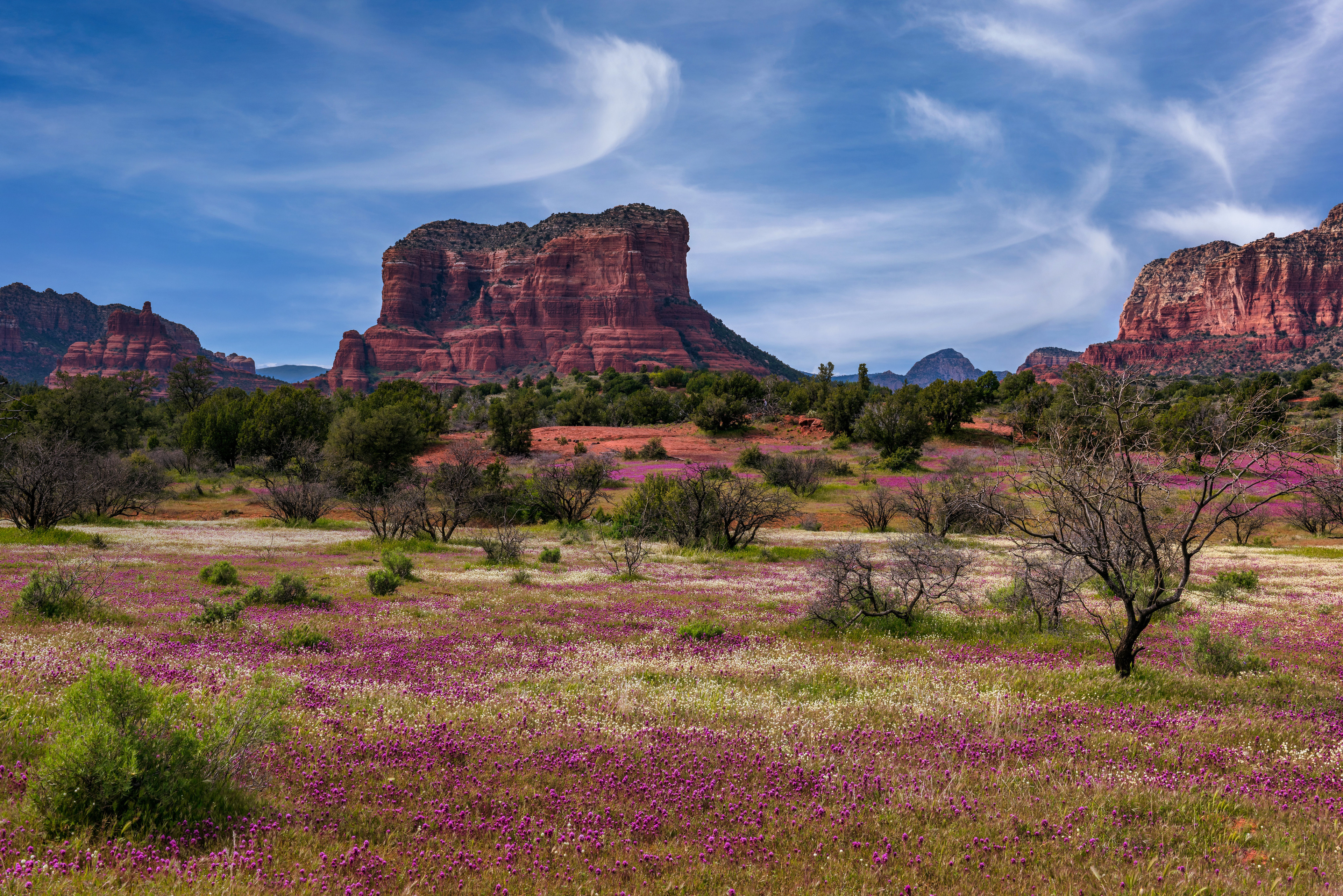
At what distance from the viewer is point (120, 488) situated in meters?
32.5

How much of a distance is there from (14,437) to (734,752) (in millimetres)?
54331

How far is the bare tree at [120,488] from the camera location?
30172 mm

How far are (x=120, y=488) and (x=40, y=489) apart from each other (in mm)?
11079

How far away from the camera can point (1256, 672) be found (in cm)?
821

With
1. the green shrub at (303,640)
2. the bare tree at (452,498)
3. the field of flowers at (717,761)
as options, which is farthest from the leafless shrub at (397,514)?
the green shrub at (303,640)

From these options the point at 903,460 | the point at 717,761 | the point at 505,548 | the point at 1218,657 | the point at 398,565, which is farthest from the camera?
the point at 903,460

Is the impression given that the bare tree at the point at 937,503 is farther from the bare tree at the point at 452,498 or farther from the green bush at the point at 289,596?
the bare tree at the point at 452,498

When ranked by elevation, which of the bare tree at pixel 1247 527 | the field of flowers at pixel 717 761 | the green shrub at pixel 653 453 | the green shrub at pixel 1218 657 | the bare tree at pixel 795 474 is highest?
the green shrub at pixel 653 453

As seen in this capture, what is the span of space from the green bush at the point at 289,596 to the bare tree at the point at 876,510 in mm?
25374

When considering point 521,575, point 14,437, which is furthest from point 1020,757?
point 14,437

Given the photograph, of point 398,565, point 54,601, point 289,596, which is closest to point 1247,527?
point 398,565

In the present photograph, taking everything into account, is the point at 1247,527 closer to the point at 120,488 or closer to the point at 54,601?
the point at 54,601

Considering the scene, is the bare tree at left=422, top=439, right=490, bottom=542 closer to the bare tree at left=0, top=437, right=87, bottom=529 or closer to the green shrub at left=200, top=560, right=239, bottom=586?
the green shrub at left=200, top=560, right=239, bottom=586

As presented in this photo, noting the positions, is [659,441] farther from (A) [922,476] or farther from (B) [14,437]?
(B) [14,437]
